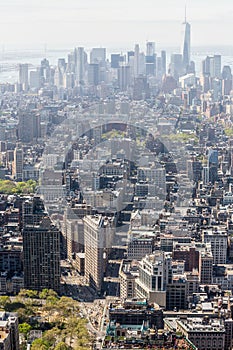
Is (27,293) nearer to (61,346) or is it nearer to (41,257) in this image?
(41,257)

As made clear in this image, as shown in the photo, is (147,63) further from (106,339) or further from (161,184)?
(106,339)

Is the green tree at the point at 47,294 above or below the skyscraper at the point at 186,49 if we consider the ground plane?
below

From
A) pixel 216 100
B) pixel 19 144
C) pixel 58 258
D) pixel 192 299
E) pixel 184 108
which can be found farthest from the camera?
pixel 216 100

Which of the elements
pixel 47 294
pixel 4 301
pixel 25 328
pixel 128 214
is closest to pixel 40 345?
pixel 25 328

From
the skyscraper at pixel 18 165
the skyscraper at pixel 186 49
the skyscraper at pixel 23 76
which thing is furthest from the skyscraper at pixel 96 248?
the skyscraper at pixel 23 76

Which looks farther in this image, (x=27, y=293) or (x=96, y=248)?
(x=96, y=248)

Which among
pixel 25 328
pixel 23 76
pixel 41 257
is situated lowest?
pixel 25 328

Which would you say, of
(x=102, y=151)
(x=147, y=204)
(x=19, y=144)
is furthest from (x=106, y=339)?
(x=19, y=144)

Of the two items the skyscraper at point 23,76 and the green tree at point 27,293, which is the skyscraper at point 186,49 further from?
the green tree at point 27,293
